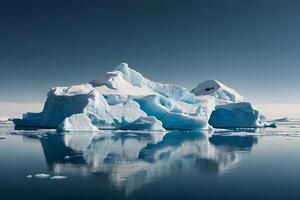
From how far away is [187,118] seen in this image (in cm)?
4344

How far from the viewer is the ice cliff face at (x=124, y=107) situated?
40.5 metres

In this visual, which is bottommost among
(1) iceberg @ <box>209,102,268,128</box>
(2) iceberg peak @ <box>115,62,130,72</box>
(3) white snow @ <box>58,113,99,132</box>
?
(3) white snow @ <box>58,113,99,132</box>

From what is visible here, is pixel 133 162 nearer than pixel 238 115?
Yes

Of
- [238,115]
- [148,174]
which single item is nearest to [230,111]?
[238,115]

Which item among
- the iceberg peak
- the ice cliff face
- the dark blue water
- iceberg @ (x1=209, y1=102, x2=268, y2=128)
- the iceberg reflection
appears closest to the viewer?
the dark blue water

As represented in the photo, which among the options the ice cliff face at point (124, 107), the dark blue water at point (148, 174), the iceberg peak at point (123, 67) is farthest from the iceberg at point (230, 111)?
the dark blue water at point (148, 174)

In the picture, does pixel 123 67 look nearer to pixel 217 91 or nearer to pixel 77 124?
pixel 77 124

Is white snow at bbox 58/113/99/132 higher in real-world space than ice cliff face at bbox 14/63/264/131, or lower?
lower

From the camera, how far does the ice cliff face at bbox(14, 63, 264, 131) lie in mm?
40531

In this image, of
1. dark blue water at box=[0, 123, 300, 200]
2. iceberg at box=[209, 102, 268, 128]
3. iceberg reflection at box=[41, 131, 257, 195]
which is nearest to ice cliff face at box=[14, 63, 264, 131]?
iceberg at box=[209, 102, 268, 128]

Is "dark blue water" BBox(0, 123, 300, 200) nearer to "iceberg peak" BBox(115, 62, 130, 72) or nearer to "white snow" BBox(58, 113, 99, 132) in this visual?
"white snow" BBox(58, 113, 99, 132)

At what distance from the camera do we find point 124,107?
42.5 m

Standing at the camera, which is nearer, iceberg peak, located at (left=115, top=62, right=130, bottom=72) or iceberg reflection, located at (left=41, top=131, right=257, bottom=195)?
iceberg reflection, located at (left=41, top=131, right=257, bottom=195)

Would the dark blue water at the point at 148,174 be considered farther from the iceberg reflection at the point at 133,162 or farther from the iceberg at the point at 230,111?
the iceberg at the point at 230,111
